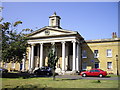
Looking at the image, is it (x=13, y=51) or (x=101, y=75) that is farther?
(x=101, y=75)

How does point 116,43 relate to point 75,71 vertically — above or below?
above

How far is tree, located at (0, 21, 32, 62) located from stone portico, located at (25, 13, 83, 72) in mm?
13845

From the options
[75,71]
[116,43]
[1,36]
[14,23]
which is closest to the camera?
[1,36]

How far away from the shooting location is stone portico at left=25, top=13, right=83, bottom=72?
41375 millimetres

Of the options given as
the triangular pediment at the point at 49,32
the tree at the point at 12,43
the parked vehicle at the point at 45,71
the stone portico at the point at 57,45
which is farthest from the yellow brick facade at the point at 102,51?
the tree at the point at 12,43

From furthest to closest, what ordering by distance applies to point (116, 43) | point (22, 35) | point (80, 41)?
point (80, 41), point (116, 43), point (22, 35)

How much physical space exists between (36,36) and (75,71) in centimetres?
1388

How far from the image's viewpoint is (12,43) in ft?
91.0

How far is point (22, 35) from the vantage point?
99.3 ft

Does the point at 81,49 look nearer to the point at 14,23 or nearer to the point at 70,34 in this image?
the point at 70,34

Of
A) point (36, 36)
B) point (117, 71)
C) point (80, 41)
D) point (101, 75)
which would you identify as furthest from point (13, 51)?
point (117, 71)

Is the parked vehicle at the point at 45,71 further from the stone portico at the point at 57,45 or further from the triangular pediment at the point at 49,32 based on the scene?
the triangular pediment at the point at 49,32

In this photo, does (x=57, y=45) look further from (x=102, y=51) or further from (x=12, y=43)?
(x=12, y=43)

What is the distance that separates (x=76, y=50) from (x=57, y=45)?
20.4ft
